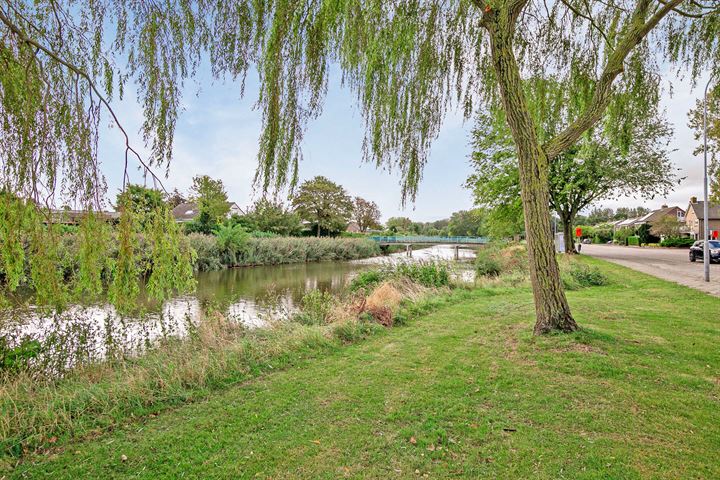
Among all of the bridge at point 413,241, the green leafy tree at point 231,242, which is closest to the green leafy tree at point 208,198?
the green leafy tree at point 231,242

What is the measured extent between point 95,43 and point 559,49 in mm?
6257

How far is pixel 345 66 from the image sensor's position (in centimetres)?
377

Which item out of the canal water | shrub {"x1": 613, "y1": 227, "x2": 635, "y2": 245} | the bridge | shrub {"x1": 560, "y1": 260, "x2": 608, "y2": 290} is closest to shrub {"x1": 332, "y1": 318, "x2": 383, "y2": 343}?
the canal water

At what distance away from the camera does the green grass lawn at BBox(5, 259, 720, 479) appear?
7.80 ft

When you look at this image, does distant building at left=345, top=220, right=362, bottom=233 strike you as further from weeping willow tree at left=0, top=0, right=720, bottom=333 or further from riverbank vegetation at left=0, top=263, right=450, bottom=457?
weeping willow tree at left=0, top=0, right=720, bottom=333

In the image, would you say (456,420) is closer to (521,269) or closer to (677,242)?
(521,269)

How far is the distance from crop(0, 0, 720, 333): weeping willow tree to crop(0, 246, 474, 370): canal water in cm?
207

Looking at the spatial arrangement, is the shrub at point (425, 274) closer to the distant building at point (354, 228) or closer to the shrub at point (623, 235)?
the shrub at point (623, 235)

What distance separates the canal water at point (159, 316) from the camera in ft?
16.6

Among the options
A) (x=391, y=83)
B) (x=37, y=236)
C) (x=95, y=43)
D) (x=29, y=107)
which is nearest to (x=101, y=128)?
(x=29, y=107)

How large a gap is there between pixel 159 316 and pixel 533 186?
6644 millimetres

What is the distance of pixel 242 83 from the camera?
3068 millimetres

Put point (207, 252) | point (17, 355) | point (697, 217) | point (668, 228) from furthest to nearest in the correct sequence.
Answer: point (697, 217)
point (668, 228)
point (207, 252)
point (17, 355)

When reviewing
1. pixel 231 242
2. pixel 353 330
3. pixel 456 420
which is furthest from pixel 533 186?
pixel 231 242
